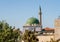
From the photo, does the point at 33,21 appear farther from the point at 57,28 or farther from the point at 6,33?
the point at 6,33

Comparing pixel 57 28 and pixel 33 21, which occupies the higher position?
pixel 33 21

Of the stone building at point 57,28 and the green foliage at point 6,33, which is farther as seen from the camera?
the stone building at point 57,28

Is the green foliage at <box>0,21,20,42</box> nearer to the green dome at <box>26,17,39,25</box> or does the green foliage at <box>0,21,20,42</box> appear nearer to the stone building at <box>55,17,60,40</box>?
the stone building at <box>55,17,60,40</box>

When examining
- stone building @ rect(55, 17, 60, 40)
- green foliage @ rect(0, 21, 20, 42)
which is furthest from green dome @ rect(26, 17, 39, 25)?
green foliage @ rect(0, 21, 20, 42)

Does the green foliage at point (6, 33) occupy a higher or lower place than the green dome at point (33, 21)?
lower

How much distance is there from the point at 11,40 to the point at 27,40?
30.2ft

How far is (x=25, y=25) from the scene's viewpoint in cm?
7950

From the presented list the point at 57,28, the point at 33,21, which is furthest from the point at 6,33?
the point at 33,21

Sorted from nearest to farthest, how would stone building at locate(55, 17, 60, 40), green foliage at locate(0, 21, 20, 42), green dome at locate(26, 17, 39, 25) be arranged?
green foliage at locate(0, 21, 20, 42), stone building at locate(55, 17, 60, 40), green dome at locate(26, 17, 39, 25)

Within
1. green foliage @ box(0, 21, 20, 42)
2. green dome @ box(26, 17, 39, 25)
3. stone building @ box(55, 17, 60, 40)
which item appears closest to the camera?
green foliage @ box(0, 21, 20, 42)

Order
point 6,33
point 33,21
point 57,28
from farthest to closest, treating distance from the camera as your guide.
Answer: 1. point 33,21
2. point 57,28
3. point 6,33

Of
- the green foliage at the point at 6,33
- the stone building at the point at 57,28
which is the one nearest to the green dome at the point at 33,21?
the stone building at the point at 57,28

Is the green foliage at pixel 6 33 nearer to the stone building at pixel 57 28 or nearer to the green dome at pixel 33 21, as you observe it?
the stone building at pixel 57 28

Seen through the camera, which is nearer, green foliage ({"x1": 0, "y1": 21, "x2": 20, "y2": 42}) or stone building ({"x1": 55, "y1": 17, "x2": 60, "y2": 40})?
green foliage ({"x1": 0, "y1": 21, "x2": 20, "y2": 42})
